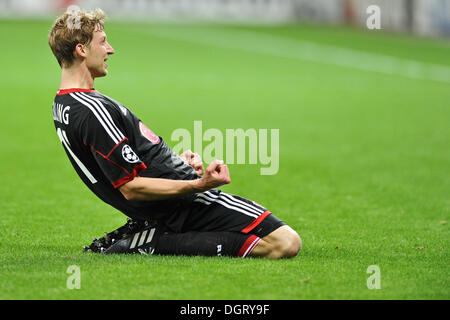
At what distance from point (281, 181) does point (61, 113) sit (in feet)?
19.6

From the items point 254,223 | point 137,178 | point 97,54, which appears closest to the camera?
point 137,178

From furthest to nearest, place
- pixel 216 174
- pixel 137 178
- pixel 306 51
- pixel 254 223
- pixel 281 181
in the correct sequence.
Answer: pixel 306 51 < pixel 281 181 < pixel 254 223 < pixel 137 178 < pixel 216 174

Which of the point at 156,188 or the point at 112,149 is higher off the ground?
the point at 112,149

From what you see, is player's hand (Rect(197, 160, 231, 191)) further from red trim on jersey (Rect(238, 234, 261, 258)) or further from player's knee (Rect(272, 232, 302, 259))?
player's knee (Rect(272, 232, 302, 259))

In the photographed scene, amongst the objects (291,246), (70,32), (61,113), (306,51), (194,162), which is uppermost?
(70,32)

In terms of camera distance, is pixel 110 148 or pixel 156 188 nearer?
pixel 110 148

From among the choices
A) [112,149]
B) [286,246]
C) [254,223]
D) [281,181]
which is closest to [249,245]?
[254,223]

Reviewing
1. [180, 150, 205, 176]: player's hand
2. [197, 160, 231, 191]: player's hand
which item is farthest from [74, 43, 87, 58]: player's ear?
[197, 160, 231, 191]: player's hand

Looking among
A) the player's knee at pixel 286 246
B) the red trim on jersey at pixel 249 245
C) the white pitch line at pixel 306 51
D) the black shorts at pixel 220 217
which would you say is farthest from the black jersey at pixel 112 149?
the white pitch line at pixel 306 51

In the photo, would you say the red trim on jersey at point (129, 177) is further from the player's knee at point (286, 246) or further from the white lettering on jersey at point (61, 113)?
the player's knee at point (286, 246)

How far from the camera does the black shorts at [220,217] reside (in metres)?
7.15

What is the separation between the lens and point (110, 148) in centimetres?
657

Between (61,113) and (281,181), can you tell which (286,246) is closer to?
(61,113)
